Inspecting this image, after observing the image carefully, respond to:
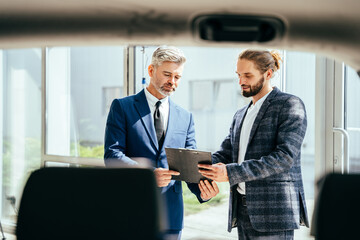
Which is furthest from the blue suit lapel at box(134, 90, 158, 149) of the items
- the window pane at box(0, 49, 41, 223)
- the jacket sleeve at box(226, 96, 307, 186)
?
the window pane at box(0, 49, 41, 223)

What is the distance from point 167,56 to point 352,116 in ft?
5.06

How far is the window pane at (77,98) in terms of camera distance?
4730 mm

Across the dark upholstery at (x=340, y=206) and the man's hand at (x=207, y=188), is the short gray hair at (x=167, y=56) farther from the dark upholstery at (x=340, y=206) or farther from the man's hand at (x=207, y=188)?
the dark upholstery at (x=340, y=206)

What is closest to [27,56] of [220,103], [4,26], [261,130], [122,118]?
[220,103]

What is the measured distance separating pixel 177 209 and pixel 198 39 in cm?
132

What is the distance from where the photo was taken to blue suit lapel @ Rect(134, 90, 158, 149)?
2134mm

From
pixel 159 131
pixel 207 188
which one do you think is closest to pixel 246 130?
pixel 207 188

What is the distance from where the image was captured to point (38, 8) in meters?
0.97

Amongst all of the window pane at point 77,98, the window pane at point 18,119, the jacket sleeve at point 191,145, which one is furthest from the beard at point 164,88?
the window pane at point 18,119

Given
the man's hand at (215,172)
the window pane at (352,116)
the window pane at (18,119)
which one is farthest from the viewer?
the window pane at (18,119)

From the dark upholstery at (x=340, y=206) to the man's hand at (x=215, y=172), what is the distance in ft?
3.44

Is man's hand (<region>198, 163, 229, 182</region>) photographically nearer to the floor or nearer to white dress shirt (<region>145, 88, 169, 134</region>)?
white dress shirt (<region>145, 88, 169, 134</region>)

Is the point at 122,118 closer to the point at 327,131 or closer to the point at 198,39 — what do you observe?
the point at 198,39

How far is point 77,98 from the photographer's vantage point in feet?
16.3
